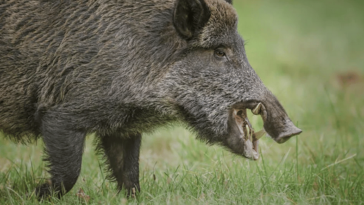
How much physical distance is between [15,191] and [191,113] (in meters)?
1.54

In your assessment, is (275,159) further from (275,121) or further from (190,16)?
(190,16)

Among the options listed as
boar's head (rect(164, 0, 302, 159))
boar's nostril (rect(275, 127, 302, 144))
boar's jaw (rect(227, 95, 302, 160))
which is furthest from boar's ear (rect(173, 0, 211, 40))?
boar's nostril (rect(275, 127, 302, 144))

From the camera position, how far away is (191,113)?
4363 mm

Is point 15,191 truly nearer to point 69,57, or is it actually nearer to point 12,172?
point 12,172

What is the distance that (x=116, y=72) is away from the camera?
4.28 metres

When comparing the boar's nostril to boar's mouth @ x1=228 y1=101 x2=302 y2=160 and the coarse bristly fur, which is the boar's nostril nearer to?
boar's mouth @ x1=228 y1=101 x2=302 y2=160

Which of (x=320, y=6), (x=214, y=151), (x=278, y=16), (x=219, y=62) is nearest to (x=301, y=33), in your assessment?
(x=278, y=16)

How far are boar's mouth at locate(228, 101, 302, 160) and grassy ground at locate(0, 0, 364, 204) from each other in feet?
0.89

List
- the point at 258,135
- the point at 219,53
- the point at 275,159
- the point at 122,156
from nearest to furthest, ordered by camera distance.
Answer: the point at 258,135, the point at 219,53, the point at 122,156, the point at 275,159

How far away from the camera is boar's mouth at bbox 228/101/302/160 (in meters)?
4.04

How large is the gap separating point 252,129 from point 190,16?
0.99 meters

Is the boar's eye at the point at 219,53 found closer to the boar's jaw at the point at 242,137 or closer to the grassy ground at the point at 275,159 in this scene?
the boar's jaw at the point at 242,137

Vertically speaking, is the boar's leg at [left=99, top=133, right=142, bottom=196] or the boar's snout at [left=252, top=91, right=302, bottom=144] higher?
the boar's snout at [left=252, top=91, right=302, bottom=144]

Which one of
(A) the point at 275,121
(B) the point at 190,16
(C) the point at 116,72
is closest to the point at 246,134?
(A) the point at 275,121
